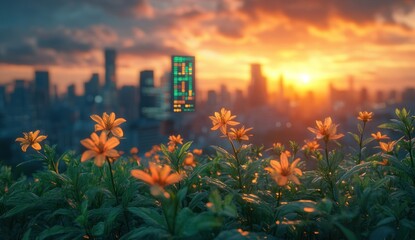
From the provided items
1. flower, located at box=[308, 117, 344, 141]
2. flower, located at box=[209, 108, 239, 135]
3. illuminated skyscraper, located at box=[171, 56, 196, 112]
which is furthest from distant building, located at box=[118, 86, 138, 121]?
flower, located at box=[308, 117, 344, 141]

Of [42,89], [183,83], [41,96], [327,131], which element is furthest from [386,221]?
[42,89]

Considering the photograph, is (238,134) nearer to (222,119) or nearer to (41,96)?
(222,119)

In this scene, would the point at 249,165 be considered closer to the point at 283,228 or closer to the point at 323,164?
the point at 323,164

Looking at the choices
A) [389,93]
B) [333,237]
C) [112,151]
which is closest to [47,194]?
[112,151]

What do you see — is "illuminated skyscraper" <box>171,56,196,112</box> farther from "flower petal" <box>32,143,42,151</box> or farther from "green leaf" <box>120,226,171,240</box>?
"green leaf" <box>120,226,171,240</box>

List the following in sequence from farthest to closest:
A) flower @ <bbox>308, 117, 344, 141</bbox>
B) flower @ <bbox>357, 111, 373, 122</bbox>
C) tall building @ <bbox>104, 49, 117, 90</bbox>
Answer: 1. tall building @ <bbox>104, 49, 117, 90</bbox>
2. flower @ <bbox>357, 111, 373, 122</bbox>
3. flower @ <bbox>308, 117, 344, 141</bbox>

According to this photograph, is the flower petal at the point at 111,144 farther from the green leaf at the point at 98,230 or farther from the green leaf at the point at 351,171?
the green leaf at the point at 351,171
